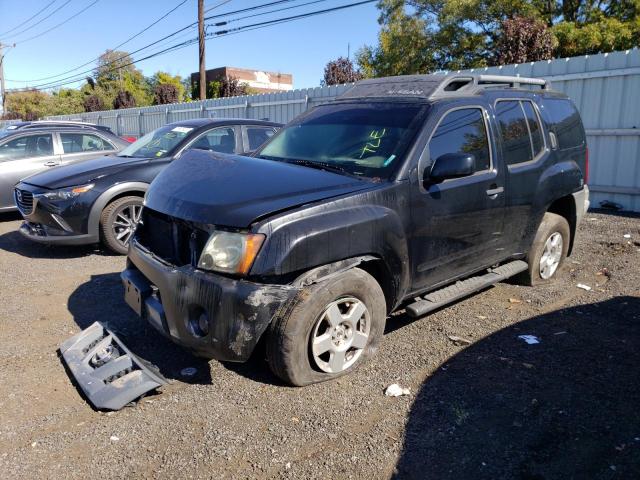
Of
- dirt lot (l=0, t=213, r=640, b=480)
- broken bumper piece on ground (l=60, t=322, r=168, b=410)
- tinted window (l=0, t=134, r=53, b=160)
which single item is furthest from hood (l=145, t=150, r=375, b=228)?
tinted window (l=0, t=134, r=53, b=160)

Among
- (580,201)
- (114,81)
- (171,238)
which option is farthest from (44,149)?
(114,81)

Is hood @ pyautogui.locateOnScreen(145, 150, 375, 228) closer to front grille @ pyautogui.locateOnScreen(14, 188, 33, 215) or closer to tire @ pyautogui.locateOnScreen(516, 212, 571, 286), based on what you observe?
tire @ pyautogui.locateOnScreen(516, 212, 571, 286)

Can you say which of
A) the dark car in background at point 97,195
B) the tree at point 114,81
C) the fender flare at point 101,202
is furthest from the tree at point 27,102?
the fender flare at point 101,202

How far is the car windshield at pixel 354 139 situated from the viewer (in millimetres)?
3891

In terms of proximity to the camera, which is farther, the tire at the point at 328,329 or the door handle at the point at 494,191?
the door handle at the point at 494,191

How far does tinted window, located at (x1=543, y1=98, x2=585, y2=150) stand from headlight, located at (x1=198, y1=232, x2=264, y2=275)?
3.72m

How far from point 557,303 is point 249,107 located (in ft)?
43.0

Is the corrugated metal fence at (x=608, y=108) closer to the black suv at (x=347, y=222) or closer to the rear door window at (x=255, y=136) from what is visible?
the black suv at (x=347, y=222)

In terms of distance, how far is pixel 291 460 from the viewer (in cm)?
282

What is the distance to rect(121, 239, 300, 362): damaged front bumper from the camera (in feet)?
10.1

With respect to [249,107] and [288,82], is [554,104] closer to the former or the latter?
[249,107]

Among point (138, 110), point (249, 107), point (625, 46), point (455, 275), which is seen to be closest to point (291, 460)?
point (455, 275)

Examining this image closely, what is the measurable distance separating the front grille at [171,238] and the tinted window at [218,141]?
3.31 m

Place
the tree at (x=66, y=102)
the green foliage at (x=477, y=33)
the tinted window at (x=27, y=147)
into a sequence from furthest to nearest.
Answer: the tree at (x=66, y=102) < the green foliage at (x=477, y=33) < the tinted window at (x=27, y=147)
